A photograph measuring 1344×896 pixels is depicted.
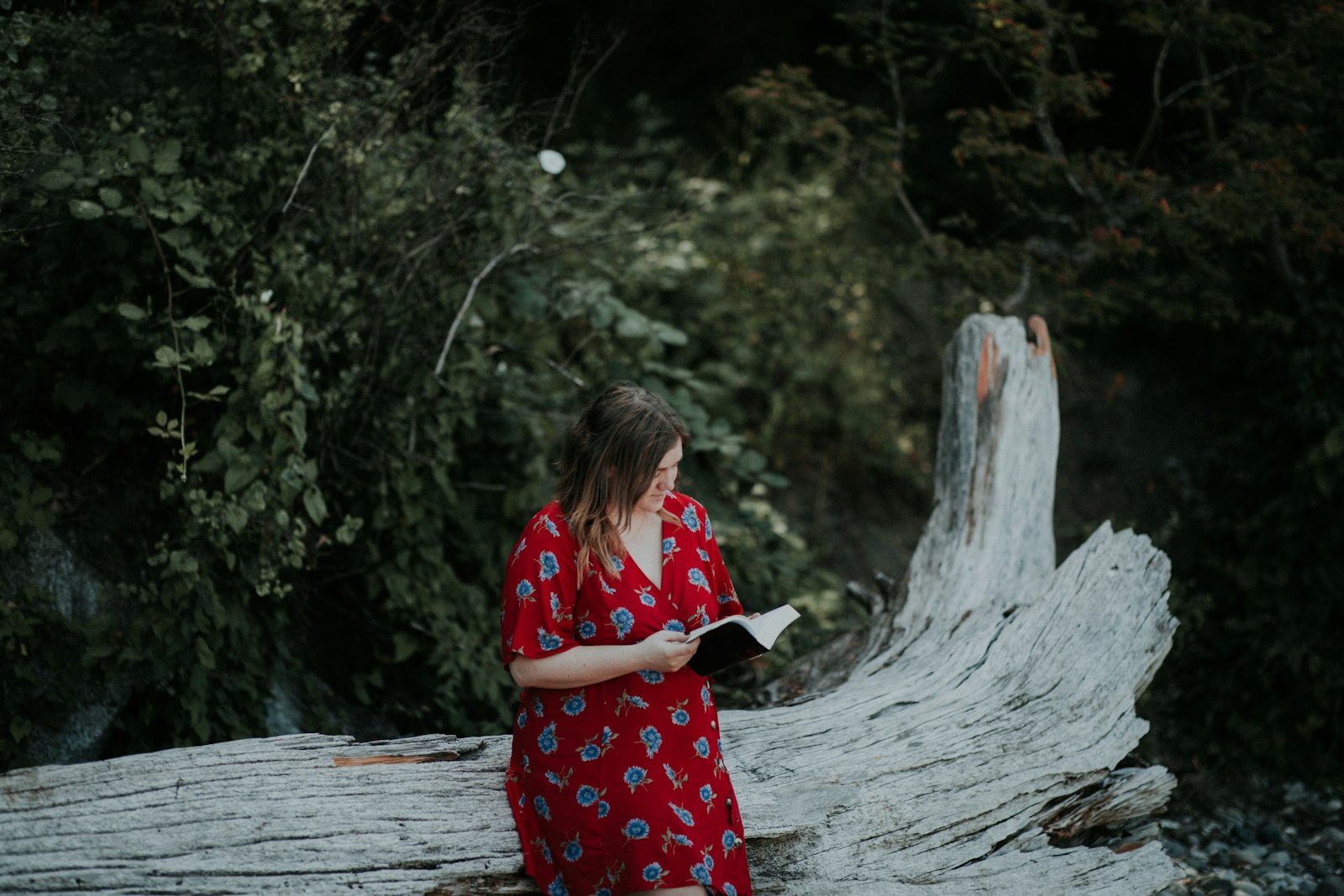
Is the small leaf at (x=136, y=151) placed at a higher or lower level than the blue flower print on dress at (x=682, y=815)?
higher

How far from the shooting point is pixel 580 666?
246 centimetres

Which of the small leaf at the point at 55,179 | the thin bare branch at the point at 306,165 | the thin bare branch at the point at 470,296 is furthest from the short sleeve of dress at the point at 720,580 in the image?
the small leaf at the point at 55,179

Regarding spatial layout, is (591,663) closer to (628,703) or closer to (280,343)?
(628,703)

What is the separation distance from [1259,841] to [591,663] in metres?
3.55

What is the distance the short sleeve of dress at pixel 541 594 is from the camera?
247 cm

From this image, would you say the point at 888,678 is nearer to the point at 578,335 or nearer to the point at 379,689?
the point at 379,689

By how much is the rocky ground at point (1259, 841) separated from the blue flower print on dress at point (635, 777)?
231cm

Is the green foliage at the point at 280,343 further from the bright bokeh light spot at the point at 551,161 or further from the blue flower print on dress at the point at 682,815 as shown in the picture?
the blue flower print on dress at the point at 682,815

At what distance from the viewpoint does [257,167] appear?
12.0ft

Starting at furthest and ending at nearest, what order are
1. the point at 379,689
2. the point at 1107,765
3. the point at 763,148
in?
the point at 763,148 < the point at 379,689 < the point at 1107,765

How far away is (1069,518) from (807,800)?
487 cm

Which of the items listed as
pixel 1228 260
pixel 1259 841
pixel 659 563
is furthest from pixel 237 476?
pixel 1228 260

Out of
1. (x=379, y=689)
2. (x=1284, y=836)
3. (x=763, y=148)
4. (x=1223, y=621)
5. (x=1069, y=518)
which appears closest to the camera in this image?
(x=379, y=689)

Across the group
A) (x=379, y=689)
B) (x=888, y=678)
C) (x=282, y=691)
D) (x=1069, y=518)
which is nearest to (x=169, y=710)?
(x=282, y=691)
